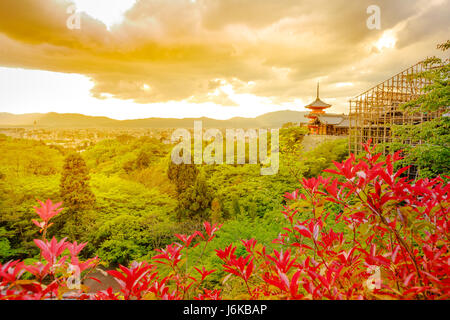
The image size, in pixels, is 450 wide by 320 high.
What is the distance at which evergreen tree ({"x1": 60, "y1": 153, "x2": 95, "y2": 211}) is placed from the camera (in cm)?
571

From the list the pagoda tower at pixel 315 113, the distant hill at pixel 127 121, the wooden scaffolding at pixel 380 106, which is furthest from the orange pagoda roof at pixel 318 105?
the wooden scaffolding at pixel 380 106

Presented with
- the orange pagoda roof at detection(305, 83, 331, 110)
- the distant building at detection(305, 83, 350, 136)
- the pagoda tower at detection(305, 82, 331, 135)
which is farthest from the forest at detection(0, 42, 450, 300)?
the orange pagoda roof at detection(305, 83, 331, 110)

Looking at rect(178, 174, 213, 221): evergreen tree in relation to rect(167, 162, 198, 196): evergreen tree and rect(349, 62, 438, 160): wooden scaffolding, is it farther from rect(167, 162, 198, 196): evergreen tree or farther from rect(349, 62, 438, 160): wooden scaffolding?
rect(349, 62, 438, 160): wooden scaffolding

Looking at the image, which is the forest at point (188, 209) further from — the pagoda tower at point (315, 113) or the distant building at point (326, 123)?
the pagoda tower at point (315, 113)

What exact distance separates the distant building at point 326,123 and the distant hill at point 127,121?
894 mm

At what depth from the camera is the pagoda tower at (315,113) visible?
13.5 m

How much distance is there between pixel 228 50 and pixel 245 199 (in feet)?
12.4

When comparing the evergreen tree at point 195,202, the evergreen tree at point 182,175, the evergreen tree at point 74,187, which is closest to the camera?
the evergreen tree at point 74,187

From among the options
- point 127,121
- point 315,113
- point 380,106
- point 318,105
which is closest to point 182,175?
point 127,121

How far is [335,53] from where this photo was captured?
4.30m

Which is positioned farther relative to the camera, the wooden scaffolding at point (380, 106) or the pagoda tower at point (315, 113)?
the pagoda tower at point (315, 113)

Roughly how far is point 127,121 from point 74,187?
549 centimetres
